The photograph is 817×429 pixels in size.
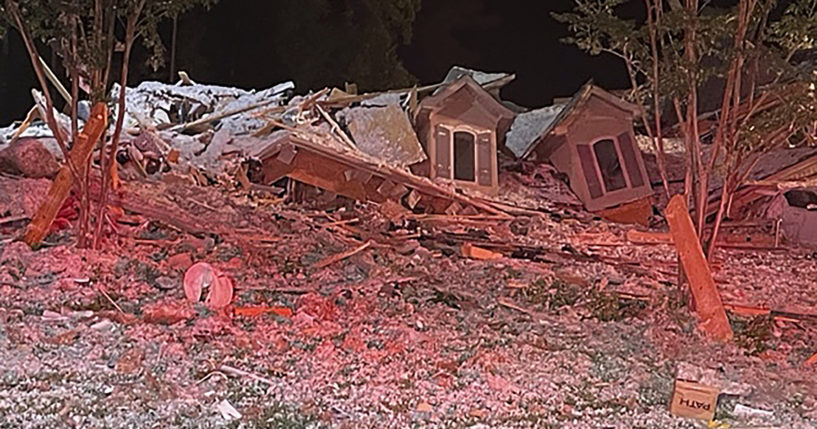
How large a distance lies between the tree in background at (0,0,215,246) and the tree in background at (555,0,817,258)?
4501 millimetres

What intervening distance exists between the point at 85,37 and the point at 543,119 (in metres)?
12.5

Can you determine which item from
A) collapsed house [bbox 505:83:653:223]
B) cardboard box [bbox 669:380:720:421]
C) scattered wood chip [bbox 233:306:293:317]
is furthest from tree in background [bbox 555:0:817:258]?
collapsed house [bbox 505:83:653:223]

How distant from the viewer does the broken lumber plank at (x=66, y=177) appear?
885 cm

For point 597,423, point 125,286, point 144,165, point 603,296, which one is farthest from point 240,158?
point 597,423

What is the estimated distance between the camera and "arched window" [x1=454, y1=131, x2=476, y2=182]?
18078 mm

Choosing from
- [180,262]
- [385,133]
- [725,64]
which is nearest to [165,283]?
[180,262]

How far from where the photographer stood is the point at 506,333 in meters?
7.19

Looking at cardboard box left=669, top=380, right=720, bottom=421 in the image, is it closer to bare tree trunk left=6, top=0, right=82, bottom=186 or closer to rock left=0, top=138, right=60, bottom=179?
bare tree trunk left=6, top=0, right=82, bottom=186

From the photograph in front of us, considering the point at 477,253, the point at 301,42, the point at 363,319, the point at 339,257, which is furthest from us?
the point at 301,42

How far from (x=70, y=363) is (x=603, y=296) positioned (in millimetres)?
5025

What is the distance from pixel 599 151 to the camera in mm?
18859

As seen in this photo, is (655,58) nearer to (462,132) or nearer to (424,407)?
(424,407)

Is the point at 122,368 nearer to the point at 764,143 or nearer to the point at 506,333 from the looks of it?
the point at 506,333

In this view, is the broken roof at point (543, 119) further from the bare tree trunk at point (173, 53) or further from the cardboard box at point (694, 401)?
the bare tree trunk at point (173, 53)
